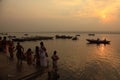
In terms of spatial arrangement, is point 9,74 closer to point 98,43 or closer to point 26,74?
point 26,74

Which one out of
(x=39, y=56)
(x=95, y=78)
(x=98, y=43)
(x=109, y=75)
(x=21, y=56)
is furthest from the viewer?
(x=98, y=43)

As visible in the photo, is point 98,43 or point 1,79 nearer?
point 1,79

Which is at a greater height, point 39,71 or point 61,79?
point 39,71

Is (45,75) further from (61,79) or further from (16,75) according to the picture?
(61,79)

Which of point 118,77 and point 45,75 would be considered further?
point 118,77

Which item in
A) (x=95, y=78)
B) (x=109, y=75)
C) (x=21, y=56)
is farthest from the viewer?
(x=109, y=75)

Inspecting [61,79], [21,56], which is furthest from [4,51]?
[61,79]

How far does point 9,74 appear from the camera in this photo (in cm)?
1434

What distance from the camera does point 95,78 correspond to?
2289cm

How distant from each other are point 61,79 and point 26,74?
649 centimetres

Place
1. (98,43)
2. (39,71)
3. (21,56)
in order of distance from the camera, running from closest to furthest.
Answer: (39,71) → (21,56) → (98,43)

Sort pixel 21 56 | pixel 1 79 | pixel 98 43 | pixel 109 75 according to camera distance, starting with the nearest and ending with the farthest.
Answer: pixel 1 79 → pixel 21 56 → pixel 109 75 → pixel 98 43

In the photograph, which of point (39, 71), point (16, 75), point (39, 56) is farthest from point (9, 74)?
point (39, 56)

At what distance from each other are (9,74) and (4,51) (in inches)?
407
